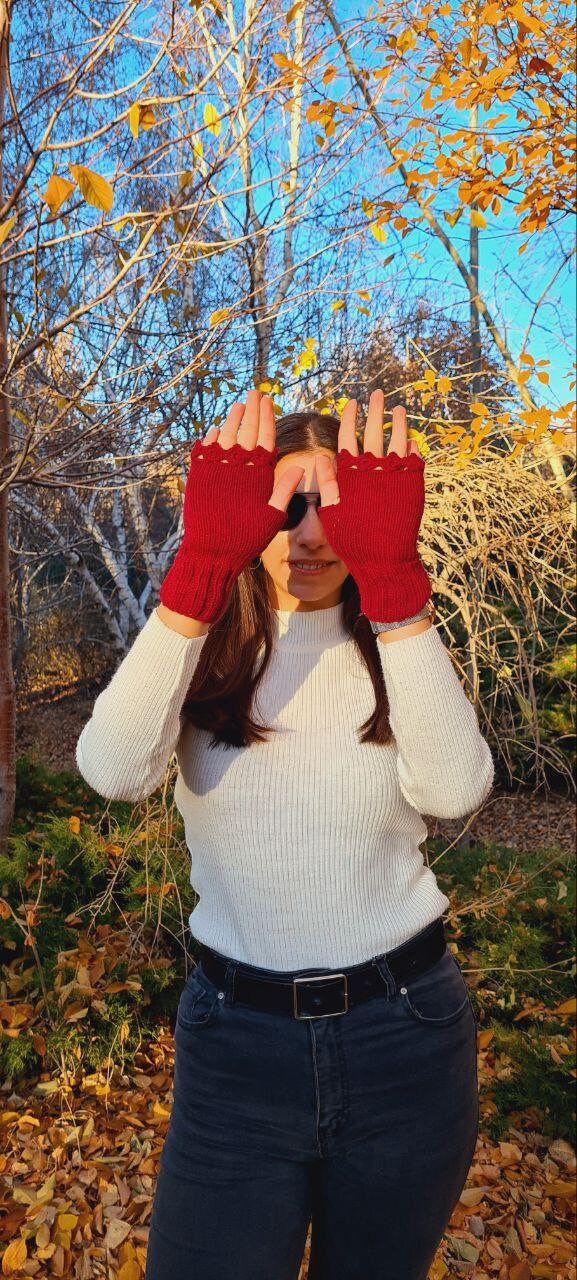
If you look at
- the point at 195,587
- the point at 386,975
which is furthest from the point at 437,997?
the point at 195,587

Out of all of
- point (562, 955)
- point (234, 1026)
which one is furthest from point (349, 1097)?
point (562, 955)

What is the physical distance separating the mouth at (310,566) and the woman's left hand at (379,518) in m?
0.13

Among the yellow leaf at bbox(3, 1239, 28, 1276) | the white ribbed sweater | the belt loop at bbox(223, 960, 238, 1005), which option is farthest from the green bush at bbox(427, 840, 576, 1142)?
the belt loop at bbox(223, 960, 238, 1005)

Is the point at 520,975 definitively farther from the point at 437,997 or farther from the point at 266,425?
the point at 266,425

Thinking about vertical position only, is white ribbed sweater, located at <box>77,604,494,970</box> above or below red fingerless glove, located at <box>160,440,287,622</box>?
below

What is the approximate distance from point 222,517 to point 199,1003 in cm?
72

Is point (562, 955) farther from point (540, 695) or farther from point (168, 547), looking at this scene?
point (168, 547)

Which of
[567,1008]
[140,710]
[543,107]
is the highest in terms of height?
[543,107]

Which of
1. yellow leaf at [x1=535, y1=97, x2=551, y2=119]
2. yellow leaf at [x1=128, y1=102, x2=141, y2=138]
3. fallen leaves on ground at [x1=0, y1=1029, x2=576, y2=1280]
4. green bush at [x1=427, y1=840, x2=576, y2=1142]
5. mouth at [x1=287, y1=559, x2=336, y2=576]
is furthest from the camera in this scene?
yellow leaf at [x1=535, y1=97, x2=551, y2=119]

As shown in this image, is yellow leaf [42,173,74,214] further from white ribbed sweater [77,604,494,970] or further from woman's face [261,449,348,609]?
white ribbed sweater [77,604,494,970]

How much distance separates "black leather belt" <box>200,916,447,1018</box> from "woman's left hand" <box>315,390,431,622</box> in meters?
0.51

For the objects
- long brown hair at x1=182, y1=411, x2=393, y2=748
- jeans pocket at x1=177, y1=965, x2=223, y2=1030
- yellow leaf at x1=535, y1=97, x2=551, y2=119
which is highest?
yellow leaf at x1=535, y1=97, x2=551, y2=119

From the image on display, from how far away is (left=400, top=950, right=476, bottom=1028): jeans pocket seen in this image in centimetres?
121

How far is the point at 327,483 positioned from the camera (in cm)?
128
